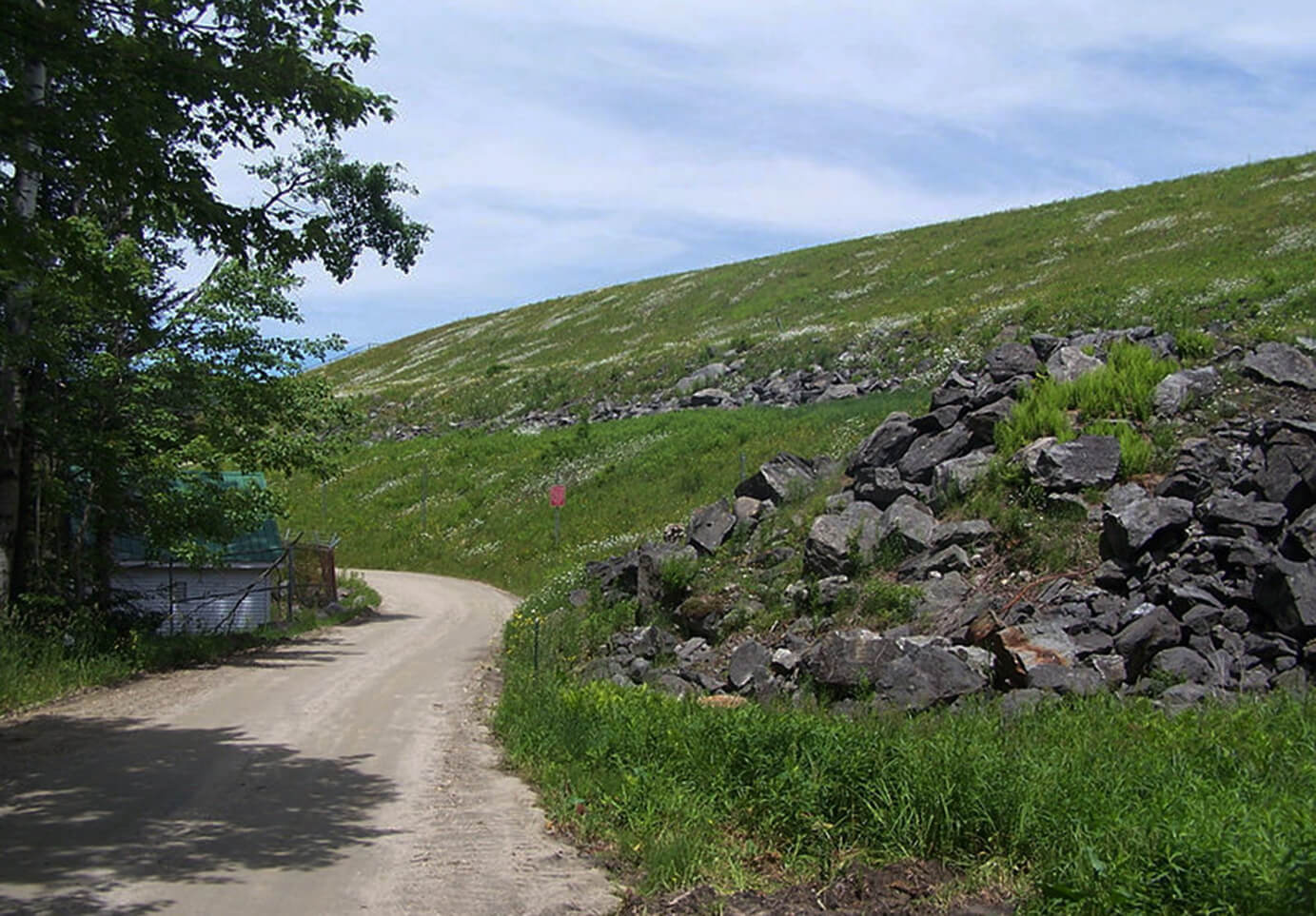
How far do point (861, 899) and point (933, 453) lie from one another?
11.1 m

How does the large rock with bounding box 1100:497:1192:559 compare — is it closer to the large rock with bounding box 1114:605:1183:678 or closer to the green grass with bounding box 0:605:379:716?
the large rock with bounding box 1114:605:1183:678

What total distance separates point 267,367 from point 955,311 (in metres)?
31.0

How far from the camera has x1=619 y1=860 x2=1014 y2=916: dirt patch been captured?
19.3 feet

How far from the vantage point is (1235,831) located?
5469mm

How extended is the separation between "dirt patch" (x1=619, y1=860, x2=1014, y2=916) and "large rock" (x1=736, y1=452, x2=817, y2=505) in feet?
38.7

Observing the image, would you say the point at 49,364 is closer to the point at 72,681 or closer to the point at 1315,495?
the point at 72,681

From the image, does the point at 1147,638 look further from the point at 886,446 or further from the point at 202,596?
the point at 202,596

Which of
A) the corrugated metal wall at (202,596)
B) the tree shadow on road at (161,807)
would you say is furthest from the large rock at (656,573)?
the corrugated metal wall at (202,596)

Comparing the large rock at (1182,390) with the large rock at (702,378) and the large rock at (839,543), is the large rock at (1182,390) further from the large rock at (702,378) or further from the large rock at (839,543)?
the large rock at (702,378)

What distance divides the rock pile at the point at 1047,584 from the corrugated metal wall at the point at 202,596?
918 cm

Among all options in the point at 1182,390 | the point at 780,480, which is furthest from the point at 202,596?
the point at 1182,390

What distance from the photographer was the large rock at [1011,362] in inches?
709

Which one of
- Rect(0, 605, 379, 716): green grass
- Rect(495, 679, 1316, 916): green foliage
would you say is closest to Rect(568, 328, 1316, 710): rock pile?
Rect(495, 679, 1316, 916): green foliage

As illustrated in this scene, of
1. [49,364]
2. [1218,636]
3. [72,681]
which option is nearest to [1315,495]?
[1218,636]
